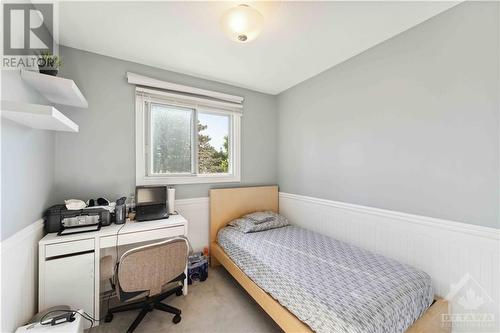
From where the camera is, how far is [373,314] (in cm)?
116

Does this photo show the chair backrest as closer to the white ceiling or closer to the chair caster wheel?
the chair caster wheel

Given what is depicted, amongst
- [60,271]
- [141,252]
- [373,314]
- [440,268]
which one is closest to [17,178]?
[60,271]

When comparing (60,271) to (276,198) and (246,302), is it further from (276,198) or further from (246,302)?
(276,198)

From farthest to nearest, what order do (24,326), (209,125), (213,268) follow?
(209,125) → (213,268) → (24,326)

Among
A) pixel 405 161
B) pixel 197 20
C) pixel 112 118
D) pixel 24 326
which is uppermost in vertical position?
pixel 197 20

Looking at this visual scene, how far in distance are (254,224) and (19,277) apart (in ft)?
6.62

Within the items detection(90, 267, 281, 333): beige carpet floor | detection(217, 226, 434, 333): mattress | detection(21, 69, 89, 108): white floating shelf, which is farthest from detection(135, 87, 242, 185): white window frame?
detection(90, 267, 281, 333): beige carpet floor

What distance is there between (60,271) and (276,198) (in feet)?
8.63

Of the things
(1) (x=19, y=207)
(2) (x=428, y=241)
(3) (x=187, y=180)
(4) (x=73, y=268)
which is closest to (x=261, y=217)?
(3) (x=187, y=180)

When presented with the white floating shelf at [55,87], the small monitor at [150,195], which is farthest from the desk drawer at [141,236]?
the white floating shelf at [55,87]

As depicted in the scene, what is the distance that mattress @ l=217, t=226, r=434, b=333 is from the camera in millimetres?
1188

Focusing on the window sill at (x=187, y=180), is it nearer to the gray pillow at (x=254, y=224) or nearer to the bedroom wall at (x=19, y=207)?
the gray pillow at (x=254, y=224)

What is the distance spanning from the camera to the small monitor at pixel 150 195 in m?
2.25

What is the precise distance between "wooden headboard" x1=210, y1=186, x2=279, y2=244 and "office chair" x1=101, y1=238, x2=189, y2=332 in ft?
3.34
